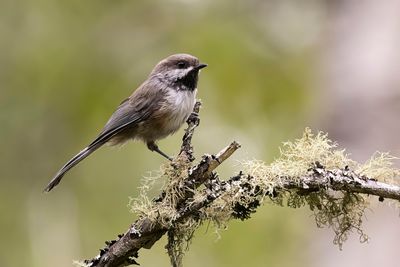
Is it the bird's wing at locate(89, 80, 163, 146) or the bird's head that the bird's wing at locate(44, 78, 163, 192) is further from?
the bird's head

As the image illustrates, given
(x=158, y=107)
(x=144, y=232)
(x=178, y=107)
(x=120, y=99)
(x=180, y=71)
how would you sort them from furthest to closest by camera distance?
(x=120, y=99) < (x=180, y=71) < (x=158, y=107) < (x=178, y=107) < (x=144, y=232)

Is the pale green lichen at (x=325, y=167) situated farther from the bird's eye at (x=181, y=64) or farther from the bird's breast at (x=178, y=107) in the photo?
the bird's eye at (x=181, y=64)

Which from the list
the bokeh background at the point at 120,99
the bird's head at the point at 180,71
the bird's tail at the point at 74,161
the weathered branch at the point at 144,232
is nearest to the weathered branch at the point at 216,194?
the weathered branch at the point at 144,232

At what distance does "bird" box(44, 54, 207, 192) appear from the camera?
15.1ft

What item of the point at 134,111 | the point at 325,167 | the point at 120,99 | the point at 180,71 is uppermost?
the point at 120,99

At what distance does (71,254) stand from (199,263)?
1.24 m

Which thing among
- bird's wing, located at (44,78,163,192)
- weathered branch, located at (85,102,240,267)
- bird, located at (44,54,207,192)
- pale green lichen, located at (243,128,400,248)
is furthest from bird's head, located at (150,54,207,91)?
weathered branch, located at (85,102,240,267)

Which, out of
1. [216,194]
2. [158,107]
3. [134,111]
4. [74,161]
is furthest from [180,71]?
[216,194]

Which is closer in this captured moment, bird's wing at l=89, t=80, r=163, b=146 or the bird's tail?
the bird's tail

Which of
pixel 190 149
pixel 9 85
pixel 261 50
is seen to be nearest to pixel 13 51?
pixel 9 85

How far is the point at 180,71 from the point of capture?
485cm

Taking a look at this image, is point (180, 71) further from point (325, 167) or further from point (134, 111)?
point (325, 167)

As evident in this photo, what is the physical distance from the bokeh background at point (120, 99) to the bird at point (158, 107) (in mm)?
1463

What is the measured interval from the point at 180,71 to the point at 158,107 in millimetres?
318
